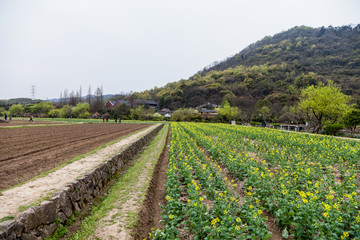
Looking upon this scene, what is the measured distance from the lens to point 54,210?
472 centimetres

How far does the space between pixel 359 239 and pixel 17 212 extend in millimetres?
6358

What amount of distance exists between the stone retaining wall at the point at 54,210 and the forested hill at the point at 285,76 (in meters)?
60.6

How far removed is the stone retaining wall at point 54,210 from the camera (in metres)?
3.72

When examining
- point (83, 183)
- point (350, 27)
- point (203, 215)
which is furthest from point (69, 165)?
point (350, 27)

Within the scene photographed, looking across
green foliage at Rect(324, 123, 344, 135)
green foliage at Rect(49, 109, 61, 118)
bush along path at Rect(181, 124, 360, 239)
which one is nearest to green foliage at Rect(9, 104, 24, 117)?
green foliage at Rect(49, 109, 61, 118)

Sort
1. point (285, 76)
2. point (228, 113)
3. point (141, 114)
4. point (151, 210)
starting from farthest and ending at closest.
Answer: point (285, 76)
point (141, 114)
point (228, 113)
point (151, 210)

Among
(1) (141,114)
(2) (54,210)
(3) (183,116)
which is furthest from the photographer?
(1) (141,114)

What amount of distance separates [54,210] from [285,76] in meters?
109

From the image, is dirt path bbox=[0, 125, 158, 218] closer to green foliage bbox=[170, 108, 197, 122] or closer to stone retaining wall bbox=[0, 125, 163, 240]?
stone retaining wall bbox=[0, 125, 163, 240]

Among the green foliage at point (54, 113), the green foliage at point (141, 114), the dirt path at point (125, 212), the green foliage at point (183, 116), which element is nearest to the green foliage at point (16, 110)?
the green foliage at point (54, 113)

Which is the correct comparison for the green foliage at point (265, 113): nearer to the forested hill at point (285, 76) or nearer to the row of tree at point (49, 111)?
the forested hill at point (285, 76)

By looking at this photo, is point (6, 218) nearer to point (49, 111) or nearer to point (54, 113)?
point (54, 113)

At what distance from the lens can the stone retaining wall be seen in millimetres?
3725

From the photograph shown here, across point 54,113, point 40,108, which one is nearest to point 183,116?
point 54,113
